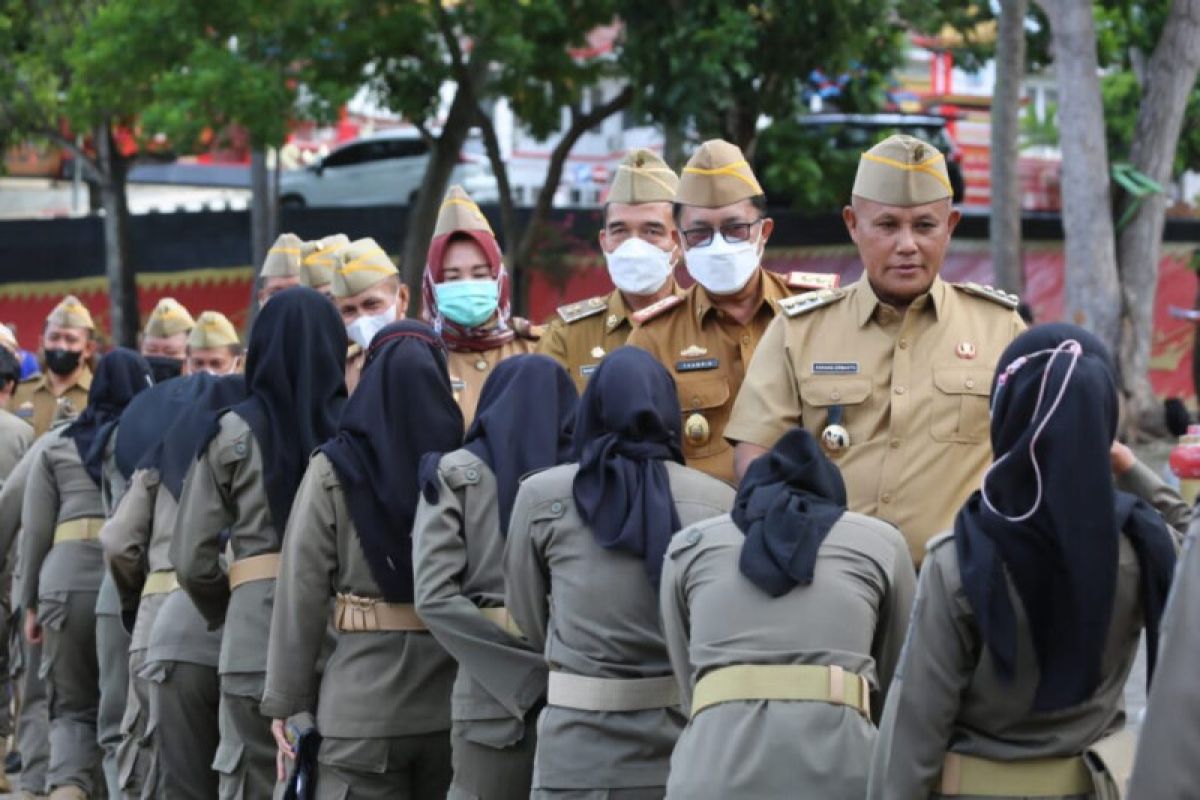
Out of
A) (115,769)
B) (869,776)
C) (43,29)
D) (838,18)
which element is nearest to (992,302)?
(869,776)

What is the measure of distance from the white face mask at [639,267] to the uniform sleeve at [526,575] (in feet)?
5.37

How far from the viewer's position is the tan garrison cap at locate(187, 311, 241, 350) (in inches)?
403

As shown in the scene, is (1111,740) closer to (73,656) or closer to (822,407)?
(822,407)

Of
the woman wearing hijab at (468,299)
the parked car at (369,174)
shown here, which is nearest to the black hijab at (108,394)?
the woman wearing hijab at (468,299)

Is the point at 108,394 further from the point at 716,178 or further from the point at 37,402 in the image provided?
the point at 37,402

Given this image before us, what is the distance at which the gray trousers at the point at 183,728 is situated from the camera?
26.7 feet

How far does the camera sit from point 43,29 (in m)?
25.1

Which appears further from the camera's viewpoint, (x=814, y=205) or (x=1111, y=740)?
(x=814, y=205)

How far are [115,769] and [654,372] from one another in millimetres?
4276

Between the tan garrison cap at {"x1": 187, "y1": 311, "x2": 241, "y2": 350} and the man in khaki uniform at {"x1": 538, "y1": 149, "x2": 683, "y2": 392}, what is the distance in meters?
2.95

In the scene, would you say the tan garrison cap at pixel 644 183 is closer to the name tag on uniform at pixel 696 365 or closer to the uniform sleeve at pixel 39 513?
the name tag on uniform at pixel 696 365

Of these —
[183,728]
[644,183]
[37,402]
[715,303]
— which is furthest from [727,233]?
[37,402]

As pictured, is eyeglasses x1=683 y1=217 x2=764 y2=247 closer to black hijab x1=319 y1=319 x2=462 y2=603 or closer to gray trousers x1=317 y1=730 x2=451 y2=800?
black hijab x1=319 y1=319 x2=462 y2=603

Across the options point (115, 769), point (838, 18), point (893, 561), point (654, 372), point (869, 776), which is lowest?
Result: point (115, 769)
